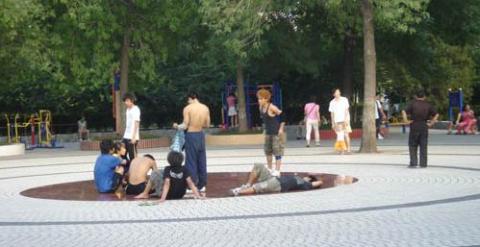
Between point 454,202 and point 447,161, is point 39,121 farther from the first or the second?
point 454,202

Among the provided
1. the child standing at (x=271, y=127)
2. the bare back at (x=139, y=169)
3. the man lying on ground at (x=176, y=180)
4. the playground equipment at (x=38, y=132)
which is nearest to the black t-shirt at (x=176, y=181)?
the man lying on ground at (x=176, y=180)

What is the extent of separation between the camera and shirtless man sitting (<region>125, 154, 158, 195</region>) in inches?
552

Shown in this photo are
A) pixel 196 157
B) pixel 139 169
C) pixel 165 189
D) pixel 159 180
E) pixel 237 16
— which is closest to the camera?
pixel 165 189

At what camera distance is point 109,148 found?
14.5 metres

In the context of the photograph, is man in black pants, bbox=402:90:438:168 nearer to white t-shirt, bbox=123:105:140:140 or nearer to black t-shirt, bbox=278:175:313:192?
black t-shirt, bbox=278:175:313:192

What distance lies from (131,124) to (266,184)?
4.13 metres

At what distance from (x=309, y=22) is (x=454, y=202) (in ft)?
71.0

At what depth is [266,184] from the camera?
45.1ft

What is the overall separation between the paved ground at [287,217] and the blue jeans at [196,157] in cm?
109

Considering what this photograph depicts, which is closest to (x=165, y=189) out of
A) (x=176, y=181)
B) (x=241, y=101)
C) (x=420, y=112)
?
(x=176, y=181)

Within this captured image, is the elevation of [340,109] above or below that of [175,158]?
above

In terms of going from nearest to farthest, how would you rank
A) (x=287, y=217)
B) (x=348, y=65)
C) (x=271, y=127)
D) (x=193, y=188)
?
1. (x=287, y=217)
2. (x=193, y=188)
3. (x=271, y=127)
4. (x=348, y=65)

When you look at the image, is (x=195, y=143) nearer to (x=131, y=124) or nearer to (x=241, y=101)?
(x=131, y=124)

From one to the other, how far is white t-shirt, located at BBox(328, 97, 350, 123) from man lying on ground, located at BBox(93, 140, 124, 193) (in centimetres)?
900
